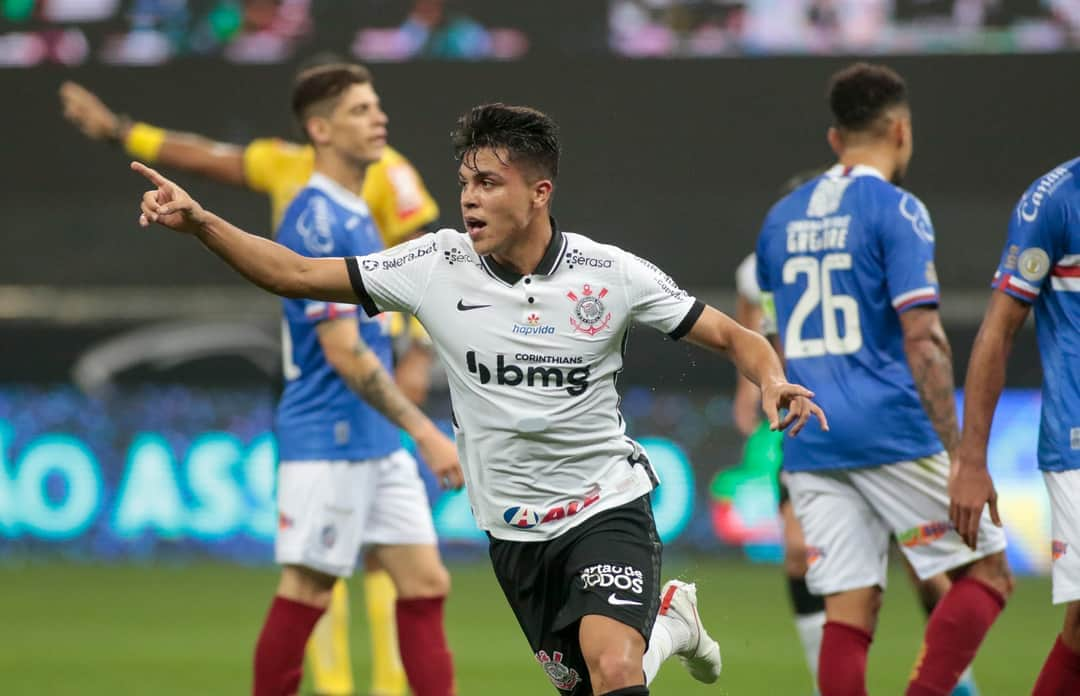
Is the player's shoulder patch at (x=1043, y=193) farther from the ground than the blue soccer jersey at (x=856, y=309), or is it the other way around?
the player's shoulder patch at (x=1043, y=193)

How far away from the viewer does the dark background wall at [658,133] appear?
1097 cm

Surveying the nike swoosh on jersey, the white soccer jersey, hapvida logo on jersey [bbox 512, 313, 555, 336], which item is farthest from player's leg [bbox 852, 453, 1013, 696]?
the nike swoosh on jersey

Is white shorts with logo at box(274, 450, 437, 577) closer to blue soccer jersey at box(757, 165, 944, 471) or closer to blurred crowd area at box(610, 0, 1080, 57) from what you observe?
blue soccer jersey at box(757, 165, 944, 471)

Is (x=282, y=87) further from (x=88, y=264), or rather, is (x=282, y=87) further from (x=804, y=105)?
(x=804, y=105)

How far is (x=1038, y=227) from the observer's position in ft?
15.5

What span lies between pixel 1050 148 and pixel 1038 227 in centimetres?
659

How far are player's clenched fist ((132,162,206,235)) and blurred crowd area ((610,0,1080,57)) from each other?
7.30 m

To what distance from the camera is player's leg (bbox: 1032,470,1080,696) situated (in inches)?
183

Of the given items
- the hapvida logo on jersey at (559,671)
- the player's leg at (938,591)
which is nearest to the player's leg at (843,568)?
the player's leg at (938,591)

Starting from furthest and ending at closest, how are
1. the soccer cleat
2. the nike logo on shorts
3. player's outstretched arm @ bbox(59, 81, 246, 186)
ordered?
1. player's outstretched arm @ bbox(59, 81, 246, 186)
2. the soccer cleat
3. the nike logo on shorts

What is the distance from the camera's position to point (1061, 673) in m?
4.79

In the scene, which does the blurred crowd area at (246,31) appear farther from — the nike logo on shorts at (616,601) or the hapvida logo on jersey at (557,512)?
the nike logo on shorts at (616,601)

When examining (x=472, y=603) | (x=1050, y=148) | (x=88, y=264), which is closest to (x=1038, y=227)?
(x=472, y=603)

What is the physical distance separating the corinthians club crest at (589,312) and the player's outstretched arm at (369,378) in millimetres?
935
